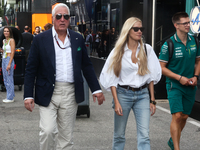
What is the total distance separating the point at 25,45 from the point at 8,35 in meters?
4.61

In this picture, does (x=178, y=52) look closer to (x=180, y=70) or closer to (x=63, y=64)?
(x=180, y=70)

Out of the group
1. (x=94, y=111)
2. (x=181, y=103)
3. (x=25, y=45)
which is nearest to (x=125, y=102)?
(x=181, y=103)

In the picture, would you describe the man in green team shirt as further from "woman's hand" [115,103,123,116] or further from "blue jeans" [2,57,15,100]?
"blue jeans" [2,57,15,100]

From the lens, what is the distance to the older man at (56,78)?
4.24m

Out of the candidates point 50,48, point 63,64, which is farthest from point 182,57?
point 50,48

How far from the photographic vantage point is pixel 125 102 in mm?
4500

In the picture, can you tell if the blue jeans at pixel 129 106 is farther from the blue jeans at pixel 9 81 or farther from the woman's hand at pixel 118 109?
the blue jeans at pixel 9 81

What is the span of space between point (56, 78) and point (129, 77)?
32.0 inches

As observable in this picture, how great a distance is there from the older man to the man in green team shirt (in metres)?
1.42

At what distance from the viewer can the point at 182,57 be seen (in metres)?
5.22

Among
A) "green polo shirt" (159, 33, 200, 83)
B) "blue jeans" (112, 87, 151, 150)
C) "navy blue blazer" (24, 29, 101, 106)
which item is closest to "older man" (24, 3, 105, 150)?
"navy blue blazer" (24, 29, 101, 106)

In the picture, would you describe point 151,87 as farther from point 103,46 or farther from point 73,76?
point 103,46

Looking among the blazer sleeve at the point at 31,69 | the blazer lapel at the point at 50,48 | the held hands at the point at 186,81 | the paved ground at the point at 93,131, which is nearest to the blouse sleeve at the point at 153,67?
the held hands at the point at 186,81

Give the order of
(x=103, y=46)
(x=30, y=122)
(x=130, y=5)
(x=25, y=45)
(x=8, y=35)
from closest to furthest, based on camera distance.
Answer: (x=30, y=122)
(x=8, y=35)
(x=130, y=5)
(x=25, y=45)
(x=103, y=46)
